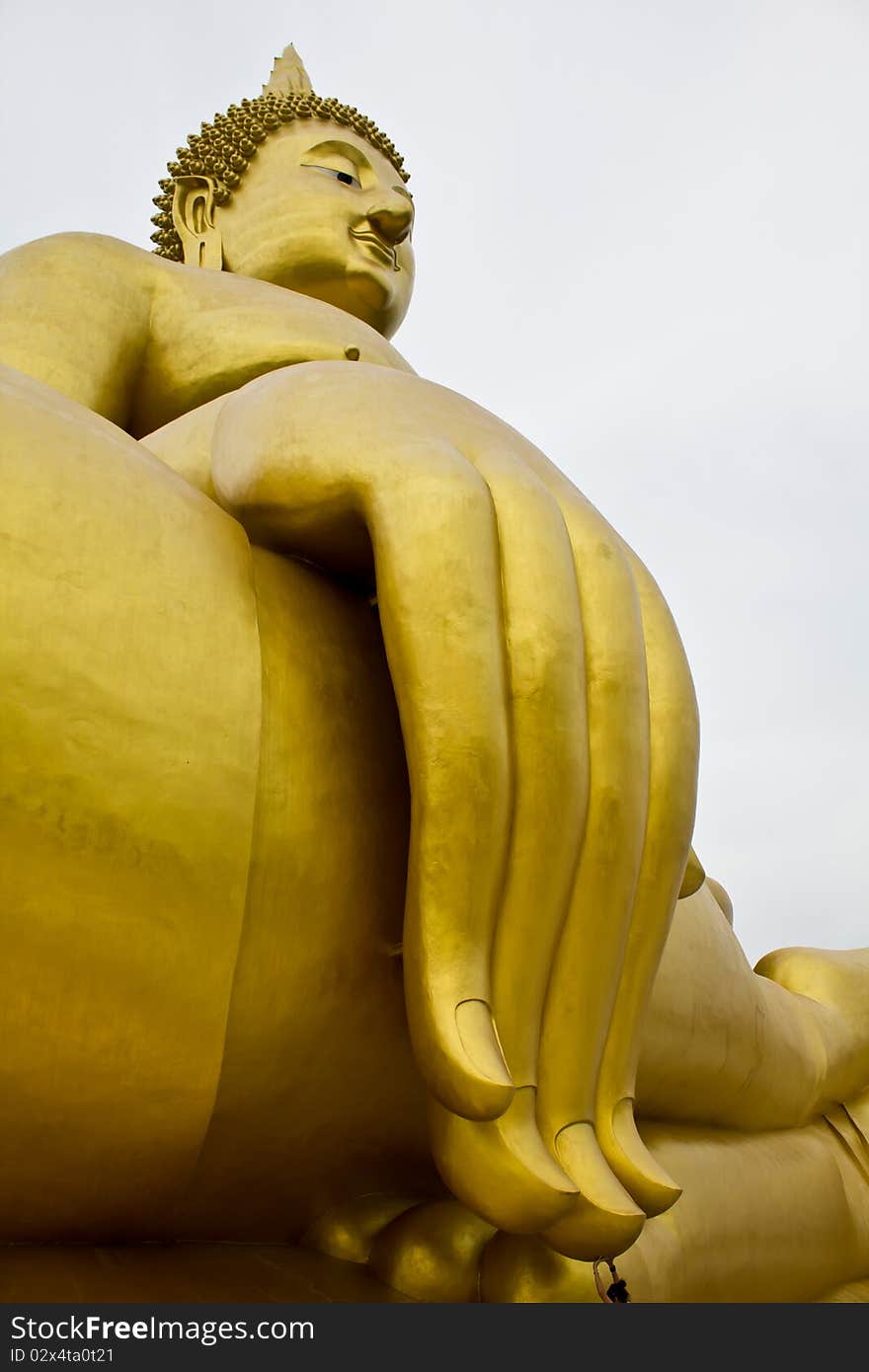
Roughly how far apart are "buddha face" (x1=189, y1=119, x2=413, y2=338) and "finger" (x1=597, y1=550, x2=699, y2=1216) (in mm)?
1982

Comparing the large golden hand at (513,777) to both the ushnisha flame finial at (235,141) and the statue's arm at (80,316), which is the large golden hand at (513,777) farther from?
the ushnisha flame finial at (235,141)

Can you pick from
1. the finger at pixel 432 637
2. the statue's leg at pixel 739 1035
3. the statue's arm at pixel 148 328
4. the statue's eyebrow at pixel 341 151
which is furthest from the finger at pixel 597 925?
the statue's eyebrow at pixel 341 151

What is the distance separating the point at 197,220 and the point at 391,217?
541mm

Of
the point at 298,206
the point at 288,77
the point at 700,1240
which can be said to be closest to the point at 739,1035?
the point at 700,1240

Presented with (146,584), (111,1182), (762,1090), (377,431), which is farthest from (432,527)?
(762,1090)

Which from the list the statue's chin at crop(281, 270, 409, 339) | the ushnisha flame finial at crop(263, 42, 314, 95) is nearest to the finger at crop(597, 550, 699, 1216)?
the statue's chin at crop(281, 270, 409, 339)

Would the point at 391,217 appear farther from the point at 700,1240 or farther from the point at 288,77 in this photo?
the point at 700,1240

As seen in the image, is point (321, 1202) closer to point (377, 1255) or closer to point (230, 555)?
point (377, 1255)

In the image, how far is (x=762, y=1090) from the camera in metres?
2.47

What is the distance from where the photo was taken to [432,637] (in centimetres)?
167

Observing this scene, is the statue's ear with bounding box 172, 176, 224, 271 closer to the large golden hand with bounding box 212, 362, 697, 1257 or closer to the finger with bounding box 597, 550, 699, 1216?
the large golden hand with bounding box 212, 362, 697, 1257

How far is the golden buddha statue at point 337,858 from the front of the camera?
1.51 meters

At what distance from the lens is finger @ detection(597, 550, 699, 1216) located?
1.67 m

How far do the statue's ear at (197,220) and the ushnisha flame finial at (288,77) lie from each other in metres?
0.49
